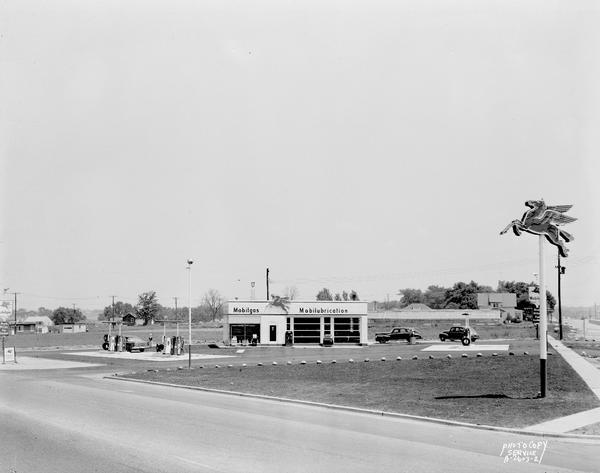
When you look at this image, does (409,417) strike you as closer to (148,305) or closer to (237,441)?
(237,441)

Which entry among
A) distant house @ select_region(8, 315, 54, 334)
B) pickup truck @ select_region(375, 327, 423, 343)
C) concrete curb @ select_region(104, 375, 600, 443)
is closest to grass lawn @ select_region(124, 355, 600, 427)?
concrete curb @ select_region(104, 375, 600, 443)

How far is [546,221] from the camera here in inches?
768

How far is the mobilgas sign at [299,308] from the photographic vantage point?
197ft

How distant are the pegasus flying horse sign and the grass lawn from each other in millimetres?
4644

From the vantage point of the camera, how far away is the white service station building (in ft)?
196

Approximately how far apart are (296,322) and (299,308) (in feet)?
4.27

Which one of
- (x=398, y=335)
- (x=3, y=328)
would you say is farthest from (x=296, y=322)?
(x=3, y=328)

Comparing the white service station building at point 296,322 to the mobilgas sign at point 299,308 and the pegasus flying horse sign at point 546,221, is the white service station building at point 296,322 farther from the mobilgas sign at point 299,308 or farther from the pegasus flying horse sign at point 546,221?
the pegasus flying horse sign at point 546,221

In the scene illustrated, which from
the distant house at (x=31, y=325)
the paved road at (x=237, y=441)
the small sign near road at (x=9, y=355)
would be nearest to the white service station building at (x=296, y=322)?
the small sign near road at (x=9, y=355)

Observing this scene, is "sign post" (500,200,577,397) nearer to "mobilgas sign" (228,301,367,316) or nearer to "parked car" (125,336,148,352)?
"parked car" (125,336,148,352)

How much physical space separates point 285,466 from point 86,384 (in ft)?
58.7

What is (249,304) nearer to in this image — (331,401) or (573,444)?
(331,401)

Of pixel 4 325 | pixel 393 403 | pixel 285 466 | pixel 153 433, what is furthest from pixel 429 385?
pixel 4 325

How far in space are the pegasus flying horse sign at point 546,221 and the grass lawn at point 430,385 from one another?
4644 mm
